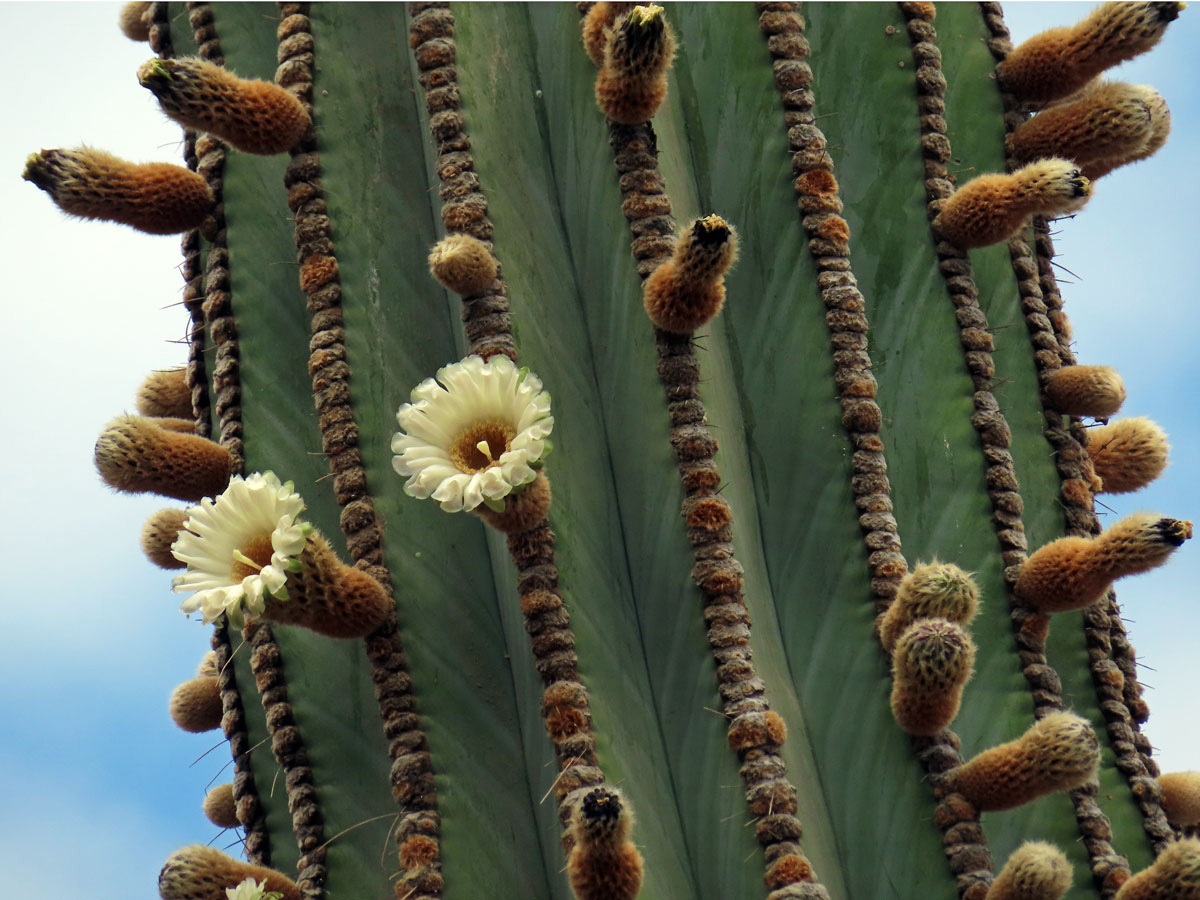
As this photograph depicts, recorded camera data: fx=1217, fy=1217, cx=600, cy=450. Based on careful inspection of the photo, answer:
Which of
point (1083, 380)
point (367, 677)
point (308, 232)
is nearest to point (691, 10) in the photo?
point (308, 232)

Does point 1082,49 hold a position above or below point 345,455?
above

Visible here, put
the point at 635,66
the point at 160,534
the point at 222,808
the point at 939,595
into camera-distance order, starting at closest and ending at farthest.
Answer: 1. the point at 939,595
2. the point at 635,66
3. the point at 160,534
4. the point at 222,808

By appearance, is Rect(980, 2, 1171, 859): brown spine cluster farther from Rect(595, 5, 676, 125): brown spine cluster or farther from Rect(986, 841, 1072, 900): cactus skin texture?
Rect(595, 5, 676, 125): brown spine cluster

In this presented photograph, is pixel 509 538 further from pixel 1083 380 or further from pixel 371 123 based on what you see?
pixel 1083 380

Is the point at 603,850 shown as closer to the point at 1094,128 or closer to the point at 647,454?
the point at 647,454

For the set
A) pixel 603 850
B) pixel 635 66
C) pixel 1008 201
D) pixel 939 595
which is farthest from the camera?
pixel 1008 201

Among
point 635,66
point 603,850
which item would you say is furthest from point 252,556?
point 635,66

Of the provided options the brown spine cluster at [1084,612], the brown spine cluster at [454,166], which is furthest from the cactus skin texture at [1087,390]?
the brown spine cluster at [454,166]

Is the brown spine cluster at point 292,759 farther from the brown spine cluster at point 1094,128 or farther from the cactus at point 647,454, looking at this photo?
the brown spine cluster at point 1094,128
